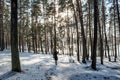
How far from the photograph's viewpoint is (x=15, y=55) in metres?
16.8

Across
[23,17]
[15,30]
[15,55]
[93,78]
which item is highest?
[23,17]

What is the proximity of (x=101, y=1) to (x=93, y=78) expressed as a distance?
22.3 metres

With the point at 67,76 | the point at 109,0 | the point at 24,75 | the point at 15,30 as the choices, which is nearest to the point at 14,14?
the point at 15,30

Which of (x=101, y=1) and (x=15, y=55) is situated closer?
(x=15, y=55)

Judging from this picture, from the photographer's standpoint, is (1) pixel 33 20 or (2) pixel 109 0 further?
(1) pixel 33 20

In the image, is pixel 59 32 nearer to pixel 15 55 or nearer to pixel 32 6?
pixel 32 6

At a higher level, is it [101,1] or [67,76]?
[101,1]

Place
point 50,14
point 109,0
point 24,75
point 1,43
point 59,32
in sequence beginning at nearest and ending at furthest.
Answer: point 24,75
point 109,0
point 1,43
point 50,14
point 59,32

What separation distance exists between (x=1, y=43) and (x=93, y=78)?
83.7 ft

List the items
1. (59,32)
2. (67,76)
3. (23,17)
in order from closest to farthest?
(67,76) → (23,17) → (59,32)

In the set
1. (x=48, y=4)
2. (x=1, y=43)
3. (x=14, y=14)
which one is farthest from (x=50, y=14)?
(x=14, y=14)

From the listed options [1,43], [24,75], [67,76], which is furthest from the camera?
[1,43]

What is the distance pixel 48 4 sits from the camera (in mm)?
47156

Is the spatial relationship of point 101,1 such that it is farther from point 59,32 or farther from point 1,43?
point 59,32
